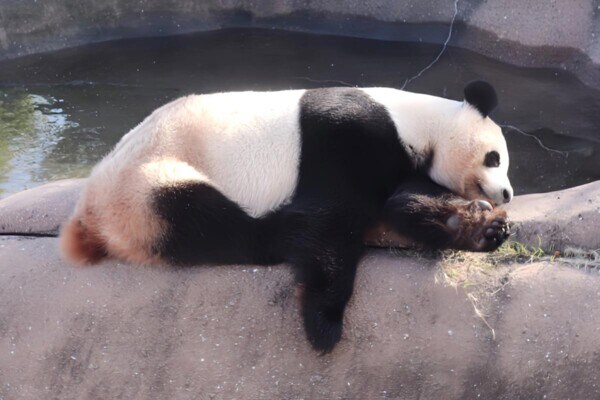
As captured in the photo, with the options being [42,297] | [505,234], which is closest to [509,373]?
[505,234]

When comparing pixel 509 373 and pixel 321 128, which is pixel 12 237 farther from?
pixel 509 373

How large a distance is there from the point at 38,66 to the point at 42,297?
444 cm

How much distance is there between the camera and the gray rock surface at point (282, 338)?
2367 millimetres

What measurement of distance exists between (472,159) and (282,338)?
102cm

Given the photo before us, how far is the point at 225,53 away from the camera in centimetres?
664

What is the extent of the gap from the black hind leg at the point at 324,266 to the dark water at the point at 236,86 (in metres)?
2.17

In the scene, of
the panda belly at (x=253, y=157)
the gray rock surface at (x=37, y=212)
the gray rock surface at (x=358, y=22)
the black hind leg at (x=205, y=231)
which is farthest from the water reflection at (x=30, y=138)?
the black hind leg at (x=205, y=231)

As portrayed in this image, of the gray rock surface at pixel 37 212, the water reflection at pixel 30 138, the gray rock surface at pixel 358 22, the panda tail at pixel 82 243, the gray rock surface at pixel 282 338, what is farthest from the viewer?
the gray rock surface at pixel 358 22

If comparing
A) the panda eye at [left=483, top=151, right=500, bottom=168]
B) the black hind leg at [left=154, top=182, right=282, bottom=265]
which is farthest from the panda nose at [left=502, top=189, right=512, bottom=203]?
the black hind leg at [left=154, top=182, right=282, bottom=265]

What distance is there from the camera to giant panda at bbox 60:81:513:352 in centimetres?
249

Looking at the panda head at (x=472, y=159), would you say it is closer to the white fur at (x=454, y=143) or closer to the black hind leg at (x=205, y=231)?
the white fur at (x=454, y=143)

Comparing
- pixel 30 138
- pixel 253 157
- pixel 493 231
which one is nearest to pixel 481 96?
pixel 493 231

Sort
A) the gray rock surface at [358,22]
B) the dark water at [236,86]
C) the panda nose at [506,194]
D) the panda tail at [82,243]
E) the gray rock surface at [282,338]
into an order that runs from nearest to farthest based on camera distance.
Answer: the gray rock surface at [282,338], the panda tail at [82,243], the panda nose at [506,194], the dark water at [236,86], the gray rock surface at [358,22]

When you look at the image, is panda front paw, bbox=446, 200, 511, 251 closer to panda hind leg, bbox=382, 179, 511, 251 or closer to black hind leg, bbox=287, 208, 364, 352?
panda hind leg, bbox=382, 179, 511, 251
